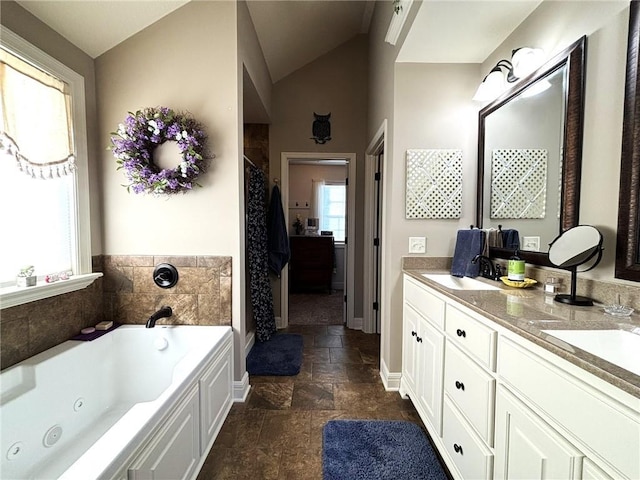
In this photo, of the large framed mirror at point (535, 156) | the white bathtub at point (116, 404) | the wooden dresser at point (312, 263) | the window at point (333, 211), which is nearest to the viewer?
the white bathtub at point (116, 404)

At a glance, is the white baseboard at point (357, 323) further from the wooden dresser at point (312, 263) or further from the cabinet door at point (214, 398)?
the cabinet door at point (214, 398)

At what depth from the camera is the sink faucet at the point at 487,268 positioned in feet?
5.57

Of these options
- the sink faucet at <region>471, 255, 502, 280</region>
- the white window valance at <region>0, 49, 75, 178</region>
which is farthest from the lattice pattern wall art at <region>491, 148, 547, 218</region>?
the white window valance at <region>0, 49, 75, 178</region>

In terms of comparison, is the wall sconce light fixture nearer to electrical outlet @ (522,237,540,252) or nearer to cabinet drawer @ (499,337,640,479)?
electrical outlet @ (522,237,540,252)

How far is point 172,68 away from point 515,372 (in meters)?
2.51

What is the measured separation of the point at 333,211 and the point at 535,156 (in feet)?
13.7

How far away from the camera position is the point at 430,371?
5.17ft

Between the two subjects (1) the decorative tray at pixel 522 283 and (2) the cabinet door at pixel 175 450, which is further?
(1) the decorative tray at pixel 522 283

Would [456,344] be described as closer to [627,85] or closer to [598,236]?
[598,236]

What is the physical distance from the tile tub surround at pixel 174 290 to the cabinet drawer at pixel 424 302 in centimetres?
126

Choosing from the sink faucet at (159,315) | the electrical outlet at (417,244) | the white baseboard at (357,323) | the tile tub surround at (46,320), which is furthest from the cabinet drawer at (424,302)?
the tile tub surround at (46,320)

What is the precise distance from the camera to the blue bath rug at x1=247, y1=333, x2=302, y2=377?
240 cm

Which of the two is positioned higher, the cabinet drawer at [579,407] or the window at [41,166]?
the window at [41,166]

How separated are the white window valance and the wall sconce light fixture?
2579 mm
